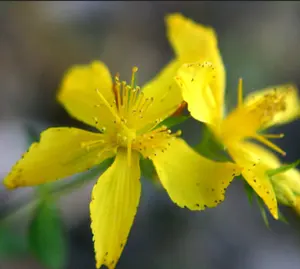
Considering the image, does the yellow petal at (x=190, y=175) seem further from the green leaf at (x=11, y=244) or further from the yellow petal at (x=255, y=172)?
the green leaf at (x=11, y=244)

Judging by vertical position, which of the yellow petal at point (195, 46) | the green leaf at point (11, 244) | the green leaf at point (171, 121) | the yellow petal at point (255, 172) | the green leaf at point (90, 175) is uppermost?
the yellow petal at point (195, 46)

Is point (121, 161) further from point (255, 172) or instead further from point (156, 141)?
point (255, 172)

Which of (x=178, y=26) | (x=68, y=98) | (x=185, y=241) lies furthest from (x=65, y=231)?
(x=178, y=26)

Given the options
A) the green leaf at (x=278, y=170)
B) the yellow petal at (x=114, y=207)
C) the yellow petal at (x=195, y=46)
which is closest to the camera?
the yellow petal at (x=114, y=207)

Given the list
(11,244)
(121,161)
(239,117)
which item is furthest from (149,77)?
(121,161)

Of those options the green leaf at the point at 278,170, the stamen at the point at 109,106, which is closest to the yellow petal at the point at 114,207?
the stamen at the point at 109,106

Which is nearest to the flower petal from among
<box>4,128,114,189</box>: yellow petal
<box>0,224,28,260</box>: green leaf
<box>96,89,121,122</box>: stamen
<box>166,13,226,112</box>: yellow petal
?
<box>166,13,226,112</box>: yellow petal

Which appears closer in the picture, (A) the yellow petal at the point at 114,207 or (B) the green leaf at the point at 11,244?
(A) the yellow petal at the point at 114,207
